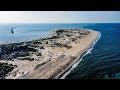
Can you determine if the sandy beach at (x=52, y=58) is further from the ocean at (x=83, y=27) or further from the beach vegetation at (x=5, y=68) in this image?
the ocean at (x=83, y=27)

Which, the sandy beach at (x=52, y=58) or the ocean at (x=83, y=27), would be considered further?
the ocean at (x=83, y=27)

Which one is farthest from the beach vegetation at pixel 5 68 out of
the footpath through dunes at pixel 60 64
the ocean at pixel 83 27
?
the ocean at pixel 83 27

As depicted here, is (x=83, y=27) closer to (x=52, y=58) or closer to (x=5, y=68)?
(x=52, y=58)

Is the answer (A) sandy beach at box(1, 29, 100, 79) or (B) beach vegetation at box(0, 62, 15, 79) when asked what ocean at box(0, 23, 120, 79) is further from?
(B) beach vegetation at box(0, 62, 15, 79)

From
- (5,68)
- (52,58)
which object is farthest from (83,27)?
(5,68)

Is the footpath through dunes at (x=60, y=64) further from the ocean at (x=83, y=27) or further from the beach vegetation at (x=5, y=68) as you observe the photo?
the beach vegetation at (x=5, y=68)

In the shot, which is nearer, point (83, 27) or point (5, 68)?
point (5, 68)

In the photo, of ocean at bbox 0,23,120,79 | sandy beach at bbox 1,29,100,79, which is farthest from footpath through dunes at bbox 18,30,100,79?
ocean at bbox 0,23,120,79

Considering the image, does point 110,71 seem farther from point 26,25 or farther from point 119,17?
point 26,25

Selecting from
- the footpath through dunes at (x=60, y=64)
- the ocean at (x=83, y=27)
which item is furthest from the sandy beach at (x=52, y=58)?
the ocean at (x=83, y=27)
